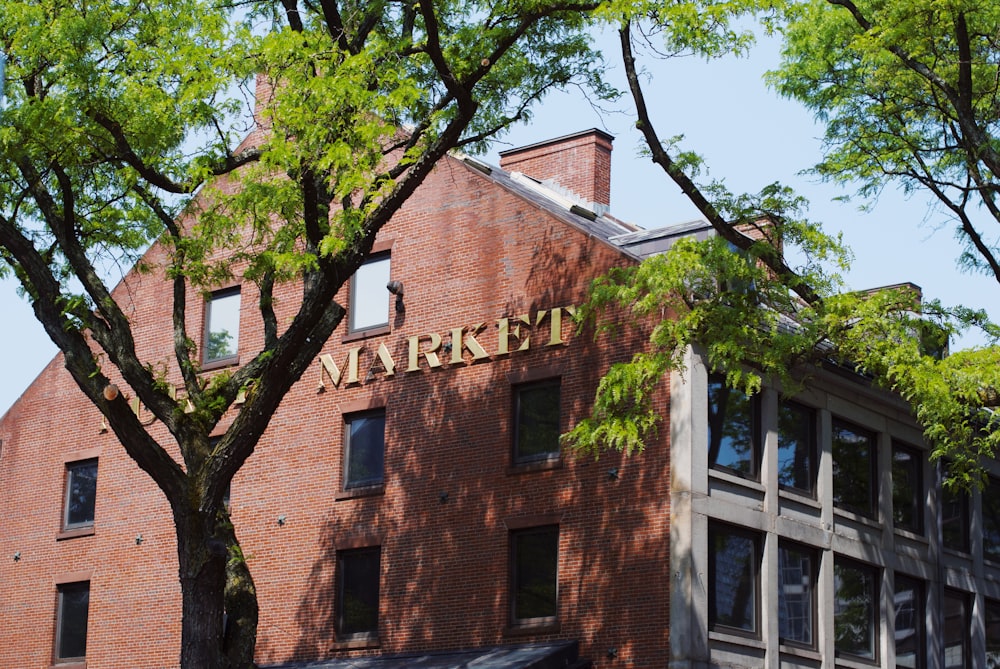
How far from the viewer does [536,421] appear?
25078 mm

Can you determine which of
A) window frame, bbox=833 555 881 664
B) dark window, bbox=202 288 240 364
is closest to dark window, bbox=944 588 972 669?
window frame, bbox=833 555 881 664

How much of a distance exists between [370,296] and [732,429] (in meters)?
7.72

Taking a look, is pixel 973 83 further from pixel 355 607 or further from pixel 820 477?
pixel 355 607

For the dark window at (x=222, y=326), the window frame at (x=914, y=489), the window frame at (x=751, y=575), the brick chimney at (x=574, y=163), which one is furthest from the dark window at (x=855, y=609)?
the dark window at (x=222, y=326)

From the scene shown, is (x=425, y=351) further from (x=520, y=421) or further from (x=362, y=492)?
(x=362, y=492)

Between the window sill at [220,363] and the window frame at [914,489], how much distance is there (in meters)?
12.8

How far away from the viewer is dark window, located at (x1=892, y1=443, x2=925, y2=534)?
27.7 meters

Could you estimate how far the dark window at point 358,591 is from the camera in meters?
26.2

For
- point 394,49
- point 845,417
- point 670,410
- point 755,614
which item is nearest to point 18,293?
point 394,49

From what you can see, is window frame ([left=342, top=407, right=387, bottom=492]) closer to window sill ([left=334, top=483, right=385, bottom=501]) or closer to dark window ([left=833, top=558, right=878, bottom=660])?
window sill ([left=334, top=483, right=385, bottom=501])

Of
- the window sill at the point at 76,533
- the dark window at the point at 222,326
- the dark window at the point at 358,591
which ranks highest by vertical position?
the dark window at the point at 222,326

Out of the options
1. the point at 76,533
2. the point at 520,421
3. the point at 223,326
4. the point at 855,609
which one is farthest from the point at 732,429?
the point at 76,533

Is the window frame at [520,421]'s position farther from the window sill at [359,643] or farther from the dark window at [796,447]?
the window sill at [359,643]

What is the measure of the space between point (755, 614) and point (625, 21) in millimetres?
9769
